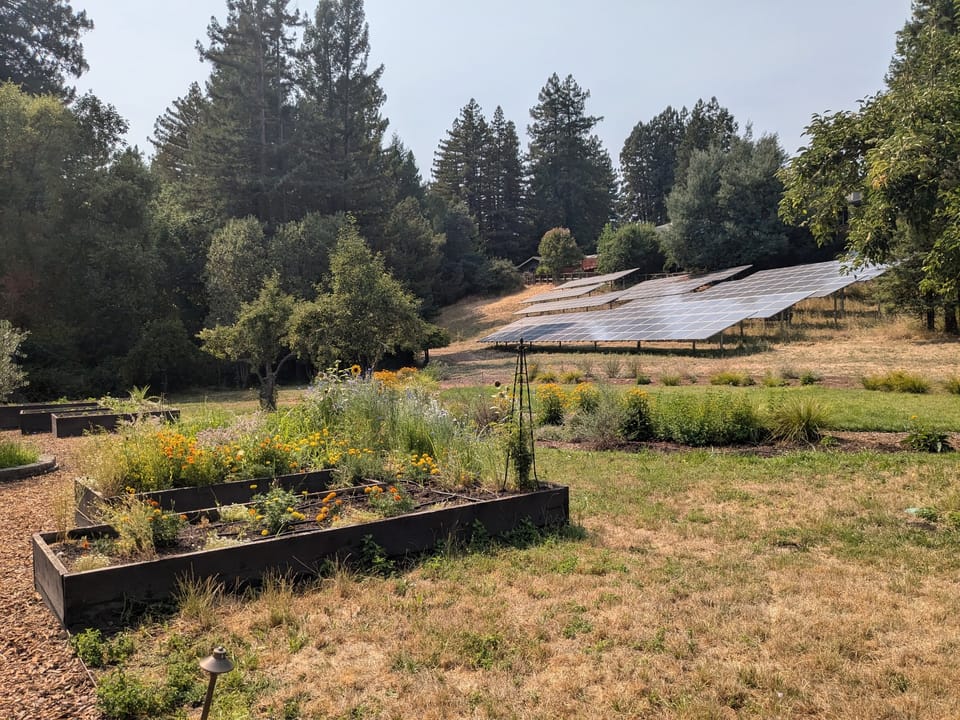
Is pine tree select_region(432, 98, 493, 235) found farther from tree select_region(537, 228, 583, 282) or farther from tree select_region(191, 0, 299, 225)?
tree select_region(191, 0, 299, 225)

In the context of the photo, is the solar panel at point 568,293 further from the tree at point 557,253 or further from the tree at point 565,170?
the tree at point 565,170

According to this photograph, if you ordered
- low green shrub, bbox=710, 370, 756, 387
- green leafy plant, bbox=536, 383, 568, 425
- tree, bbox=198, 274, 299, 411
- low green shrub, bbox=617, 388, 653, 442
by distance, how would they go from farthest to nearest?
low green shrub, bbox=710, 370, 756, 387 < tree, bbox=198, 274, 299, 411 < green leafy plant, bbox=536, 383, 568, 425 < low green shrub, bbox=617, 388, 653, 442

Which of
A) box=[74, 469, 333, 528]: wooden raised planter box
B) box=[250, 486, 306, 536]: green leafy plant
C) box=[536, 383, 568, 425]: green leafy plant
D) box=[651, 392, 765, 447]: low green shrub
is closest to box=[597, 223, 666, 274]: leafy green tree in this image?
box=[536, 383, 568, 425]: green leafy plant

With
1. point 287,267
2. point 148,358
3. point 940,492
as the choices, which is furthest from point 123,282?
point 940,492

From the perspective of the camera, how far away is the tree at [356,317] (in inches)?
761

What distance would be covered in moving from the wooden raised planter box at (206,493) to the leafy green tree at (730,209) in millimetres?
40749

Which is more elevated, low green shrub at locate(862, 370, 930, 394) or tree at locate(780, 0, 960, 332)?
tree at locate(780, 0, 960, 332)

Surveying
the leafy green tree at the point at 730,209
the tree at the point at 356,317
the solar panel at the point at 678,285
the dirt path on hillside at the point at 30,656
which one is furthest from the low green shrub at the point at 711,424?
the leafy green tree at the point at 730,209

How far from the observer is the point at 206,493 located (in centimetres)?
628

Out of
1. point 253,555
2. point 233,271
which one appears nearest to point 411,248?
point 233,271

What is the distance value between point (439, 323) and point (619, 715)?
44.6 m

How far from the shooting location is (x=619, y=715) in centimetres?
298

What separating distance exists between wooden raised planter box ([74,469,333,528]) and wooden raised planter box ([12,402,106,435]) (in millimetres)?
7626

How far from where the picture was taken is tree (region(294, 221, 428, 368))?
19328 mm
